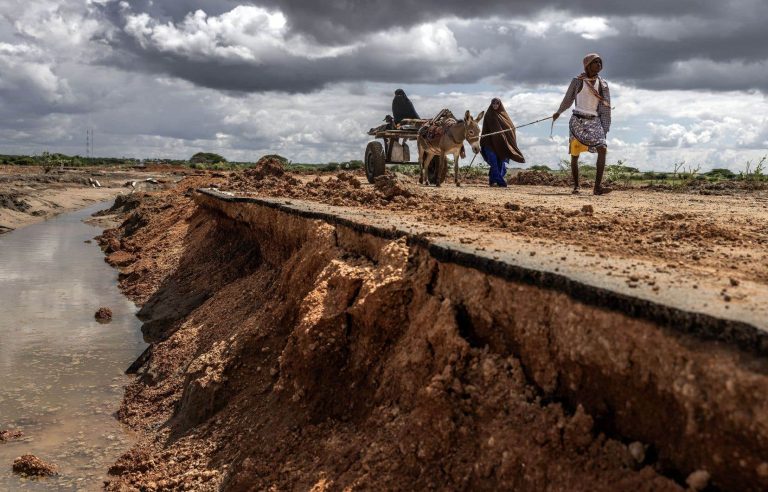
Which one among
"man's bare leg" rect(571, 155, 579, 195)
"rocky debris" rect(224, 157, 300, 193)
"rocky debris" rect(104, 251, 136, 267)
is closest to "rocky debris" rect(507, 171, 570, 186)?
"man's bare leg" rect(571, 155, 579, 195)

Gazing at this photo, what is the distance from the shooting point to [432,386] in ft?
9.27

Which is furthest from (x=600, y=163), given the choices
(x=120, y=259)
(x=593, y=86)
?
(x=120, y=259)

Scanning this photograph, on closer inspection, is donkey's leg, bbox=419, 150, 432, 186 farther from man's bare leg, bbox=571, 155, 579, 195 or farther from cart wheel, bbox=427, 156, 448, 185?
man's bare leg, bbox=571, 155, 579, 195

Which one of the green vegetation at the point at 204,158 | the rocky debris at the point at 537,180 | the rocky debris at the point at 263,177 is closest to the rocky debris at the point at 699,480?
the rocky debris at the point at 263,177

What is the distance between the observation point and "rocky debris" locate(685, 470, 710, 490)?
1.90m

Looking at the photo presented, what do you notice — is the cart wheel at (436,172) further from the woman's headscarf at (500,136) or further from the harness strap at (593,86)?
the harness strap at (593,86)

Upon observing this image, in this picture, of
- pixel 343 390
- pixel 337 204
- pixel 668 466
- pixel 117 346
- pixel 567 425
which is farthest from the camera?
pixel 117 346

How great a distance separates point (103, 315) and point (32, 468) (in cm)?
435

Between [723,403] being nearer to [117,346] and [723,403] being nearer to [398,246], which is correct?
[398,246]

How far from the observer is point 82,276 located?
11.6 metres

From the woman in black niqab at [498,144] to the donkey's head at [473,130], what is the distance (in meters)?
0.45

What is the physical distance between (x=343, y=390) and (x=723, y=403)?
2109 mm

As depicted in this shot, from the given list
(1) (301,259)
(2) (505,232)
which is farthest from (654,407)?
(1) (301,259)

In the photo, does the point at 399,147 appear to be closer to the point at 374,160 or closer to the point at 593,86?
the point at 374,160
